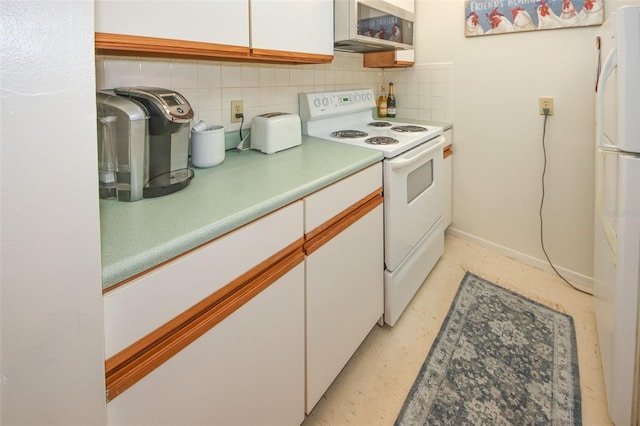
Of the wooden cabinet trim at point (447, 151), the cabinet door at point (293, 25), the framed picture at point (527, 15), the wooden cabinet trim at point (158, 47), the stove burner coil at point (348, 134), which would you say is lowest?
the wooden cabinet trim at point (447, 151)

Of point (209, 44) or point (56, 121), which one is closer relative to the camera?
point (56, 121)

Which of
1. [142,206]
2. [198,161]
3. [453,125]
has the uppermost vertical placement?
[453,125]

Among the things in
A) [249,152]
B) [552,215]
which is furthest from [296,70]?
[552,215]

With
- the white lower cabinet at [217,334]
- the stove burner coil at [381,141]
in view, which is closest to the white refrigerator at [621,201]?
the stove burner coil at [381,141]

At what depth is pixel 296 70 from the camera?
193 cm

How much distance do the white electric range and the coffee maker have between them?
0.90 metres

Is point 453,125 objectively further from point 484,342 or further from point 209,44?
point 209,44

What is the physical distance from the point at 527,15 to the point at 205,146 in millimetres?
1997

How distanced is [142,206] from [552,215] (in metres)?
2.29

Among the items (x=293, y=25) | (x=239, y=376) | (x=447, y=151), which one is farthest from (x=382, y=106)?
(x=239, y=376)

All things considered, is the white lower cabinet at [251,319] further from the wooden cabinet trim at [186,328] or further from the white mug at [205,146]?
the white mug at [205,146]

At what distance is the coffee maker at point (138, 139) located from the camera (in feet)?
3.01

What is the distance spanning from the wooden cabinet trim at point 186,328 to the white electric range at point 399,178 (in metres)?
0.76

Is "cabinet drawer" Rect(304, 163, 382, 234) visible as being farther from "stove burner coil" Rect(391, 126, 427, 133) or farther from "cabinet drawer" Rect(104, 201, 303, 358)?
"stove burner coil" Rect(391, 126, 427, 133)
